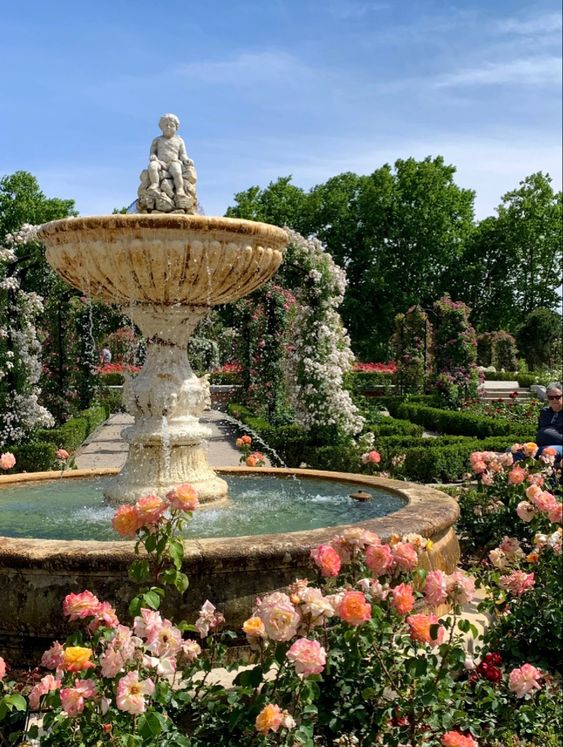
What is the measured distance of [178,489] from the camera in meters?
2.64

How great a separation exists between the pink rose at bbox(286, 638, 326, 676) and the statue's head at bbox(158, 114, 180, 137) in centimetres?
460

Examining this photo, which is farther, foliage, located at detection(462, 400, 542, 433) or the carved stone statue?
foliage, located at detection(462, 400, 542, 433)

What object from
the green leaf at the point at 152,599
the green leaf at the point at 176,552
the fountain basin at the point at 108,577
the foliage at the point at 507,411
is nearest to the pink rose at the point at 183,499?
the green leaf at the point at 176,552

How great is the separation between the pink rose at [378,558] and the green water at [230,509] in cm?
222

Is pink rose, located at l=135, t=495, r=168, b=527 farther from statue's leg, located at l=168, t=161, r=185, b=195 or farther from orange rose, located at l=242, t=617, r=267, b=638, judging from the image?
statue's leg, located at l=168, t=161, r=185, b=195

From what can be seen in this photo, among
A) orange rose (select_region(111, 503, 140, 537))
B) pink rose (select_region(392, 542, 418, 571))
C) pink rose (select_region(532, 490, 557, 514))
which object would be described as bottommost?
pink rose (select_region(392, 542, 418, 571))

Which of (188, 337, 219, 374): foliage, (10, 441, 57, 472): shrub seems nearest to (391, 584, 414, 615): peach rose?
(10, 441, 57, 472): shrub

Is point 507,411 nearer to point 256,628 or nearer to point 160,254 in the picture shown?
point 160,254

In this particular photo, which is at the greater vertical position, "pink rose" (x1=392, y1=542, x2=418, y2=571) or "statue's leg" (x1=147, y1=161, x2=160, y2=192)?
"statue's leg" (x1=147, y1=161, x2=160, y2=192)

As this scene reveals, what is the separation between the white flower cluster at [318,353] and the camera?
36.4ft

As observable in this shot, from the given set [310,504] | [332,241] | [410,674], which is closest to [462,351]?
[310,504]

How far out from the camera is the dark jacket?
20.7ft

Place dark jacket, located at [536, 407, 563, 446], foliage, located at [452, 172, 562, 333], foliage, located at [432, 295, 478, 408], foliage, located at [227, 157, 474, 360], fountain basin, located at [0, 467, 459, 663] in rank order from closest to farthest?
fountain basin, located at [0, 467, 459, 663] < dark jacket, located at [536, 407, 563, 446] < foliage, located at [432, 295, 478, 408] < foliage, located at [227, 157, 474, 360] < foliage, located at [452, 172, 562, 333]

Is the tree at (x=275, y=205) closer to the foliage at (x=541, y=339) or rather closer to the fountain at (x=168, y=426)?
the foliage at (x=541, y=339)
